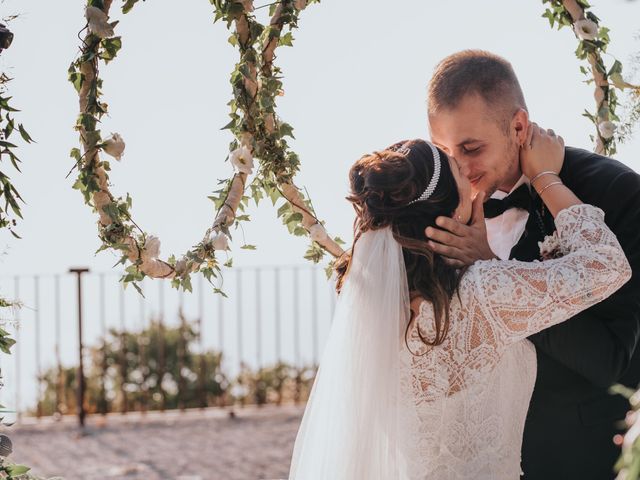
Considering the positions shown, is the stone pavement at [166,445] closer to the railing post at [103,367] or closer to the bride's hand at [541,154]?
the railing post at [103,367]

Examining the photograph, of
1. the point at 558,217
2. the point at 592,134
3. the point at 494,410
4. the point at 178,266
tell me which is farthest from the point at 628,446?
the point at 592,134

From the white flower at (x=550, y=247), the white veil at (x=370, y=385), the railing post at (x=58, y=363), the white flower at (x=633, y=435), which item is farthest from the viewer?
the railing post at (x=58, y=363)

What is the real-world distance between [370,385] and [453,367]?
240 mm

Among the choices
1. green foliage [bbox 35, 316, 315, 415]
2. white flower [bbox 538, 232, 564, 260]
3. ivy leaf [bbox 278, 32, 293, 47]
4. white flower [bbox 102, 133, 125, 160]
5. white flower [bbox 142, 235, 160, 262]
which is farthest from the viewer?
green foliage [bbox 35, 316, 315, 415]

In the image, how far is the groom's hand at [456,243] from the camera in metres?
2.53

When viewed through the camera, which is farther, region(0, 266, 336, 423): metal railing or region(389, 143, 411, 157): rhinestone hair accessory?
region(0, 266, 336, 423): metal railing

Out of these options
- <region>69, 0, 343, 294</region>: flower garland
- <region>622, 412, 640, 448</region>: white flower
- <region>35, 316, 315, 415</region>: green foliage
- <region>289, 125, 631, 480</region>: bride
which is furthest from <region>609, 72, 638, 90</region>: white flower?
<region>35, 316, 315, 415</region>: green foliage

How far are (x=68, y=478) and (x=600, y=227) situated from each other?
4.73 meters

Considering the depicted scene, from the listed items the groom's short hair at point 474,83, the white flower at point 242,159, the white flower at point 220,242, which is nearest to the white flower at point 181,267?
the white flower at point 220,242

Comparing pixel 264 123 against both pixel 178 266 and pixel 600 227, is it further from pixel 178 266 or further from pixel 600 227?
pixel 600 227

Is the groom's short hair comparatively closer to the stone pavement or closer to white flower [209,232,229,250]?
white flower [209,232,229,250]

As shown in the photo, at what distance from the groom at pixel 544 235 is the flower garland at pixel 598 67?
65 centimetres

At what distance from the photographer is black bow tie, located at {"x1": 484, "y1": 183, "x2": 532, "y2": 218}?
3041 millimetres

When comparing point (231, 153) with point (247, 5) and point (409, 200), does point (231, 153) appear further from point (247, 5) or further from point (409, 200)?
point (409, 200)
